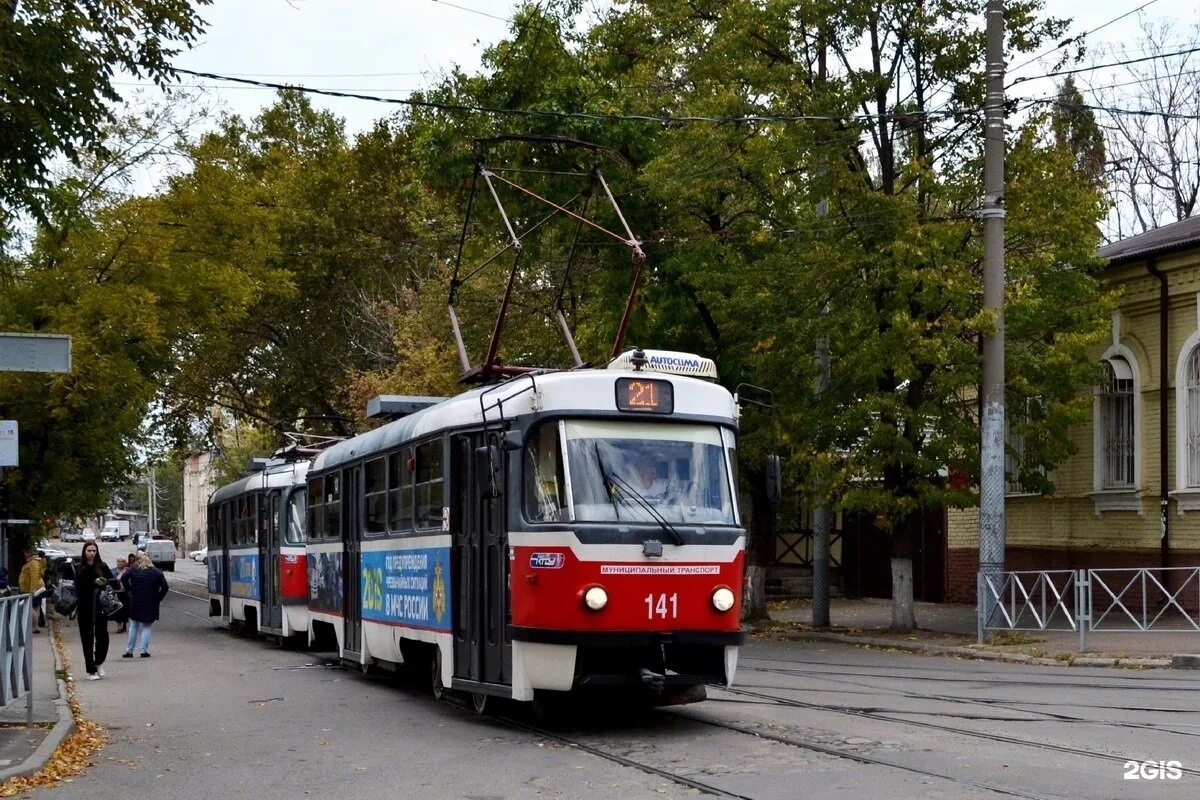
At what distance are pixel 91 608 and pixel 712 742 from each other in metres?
11.7

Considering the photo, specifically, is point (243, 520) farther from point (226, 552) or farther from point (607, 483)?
point (607, 483)

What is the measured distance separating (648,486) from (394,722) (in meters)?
3.55

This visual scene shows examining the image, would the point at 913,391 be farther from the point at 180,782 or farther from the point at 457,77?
the point at 180,782

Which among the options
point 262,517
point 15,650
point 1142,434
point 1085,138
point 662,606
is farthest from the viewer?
point 1085,138

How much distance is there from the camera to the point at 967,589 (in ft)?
107

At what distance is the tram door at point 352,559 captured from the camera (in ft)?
61.2

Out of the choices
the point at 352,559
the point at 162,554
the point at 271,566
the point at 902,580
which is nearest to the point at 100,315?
the point at 271,566

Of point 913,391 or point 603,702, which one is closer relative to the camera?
point 603,702

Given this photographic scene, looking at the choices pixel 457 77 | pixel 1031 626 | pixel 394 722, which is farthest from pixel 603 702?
pixel 457 77

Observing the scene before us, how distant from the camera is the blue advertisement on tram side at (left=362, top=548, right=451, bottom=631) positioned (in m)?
14.8

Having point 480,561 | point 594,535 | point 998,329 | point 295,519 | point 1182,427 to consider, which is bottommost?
point 295,519

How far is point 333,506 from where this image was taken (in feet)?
66.7

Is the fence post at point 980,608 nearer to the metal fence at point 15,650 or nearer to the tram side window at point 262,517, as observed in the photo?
the tram side window at point 262,517

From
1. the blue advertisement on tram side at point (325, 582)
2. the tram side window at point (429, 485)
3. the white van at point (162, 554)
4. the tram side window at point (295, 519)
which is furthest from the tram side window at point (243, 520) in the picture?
the white van at point (162, 554)
